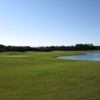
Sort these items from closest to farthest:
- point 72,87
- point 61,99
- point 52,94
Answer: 1. point 61,99
2. point 52,94
3. point 72,87

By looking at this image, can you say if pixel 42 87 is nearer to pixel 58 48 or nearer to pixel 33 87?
pixel 33 87

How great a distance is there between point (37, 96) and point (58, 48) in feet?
579

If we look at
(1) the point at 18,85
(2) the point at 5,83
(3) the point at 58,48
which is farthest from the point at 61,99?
(3) the point at 58,48

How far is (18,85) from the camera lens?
47.6ft

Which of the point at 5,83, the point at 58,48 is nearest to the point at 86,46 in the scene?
the point at 58,48

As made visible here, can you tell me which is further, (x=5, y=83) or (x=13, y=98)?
(x=5, y=83)

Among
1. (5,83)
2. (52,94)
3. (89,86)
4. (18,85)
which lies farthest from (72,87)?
(5,83)

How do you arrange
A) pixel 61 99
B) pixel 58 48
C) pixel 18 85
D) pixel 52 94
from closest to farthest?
pixel 61 99, pixel 52 94, pixel 18 85, pixel 58 48

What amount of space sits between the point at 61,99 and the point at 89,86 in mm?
3474

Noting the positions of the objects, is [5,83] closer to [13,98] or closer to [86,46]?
[13,98]

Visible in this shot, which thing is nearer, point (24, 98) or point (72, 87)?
point (24, 98)

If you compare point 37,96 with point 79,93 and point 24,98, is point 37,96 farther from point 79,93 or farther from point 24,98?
point 79,93

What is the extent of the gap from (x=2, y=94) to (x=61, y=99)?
10.8ft

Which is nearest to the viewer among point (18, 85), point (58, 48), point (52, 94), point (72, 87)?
point (52, 94)
